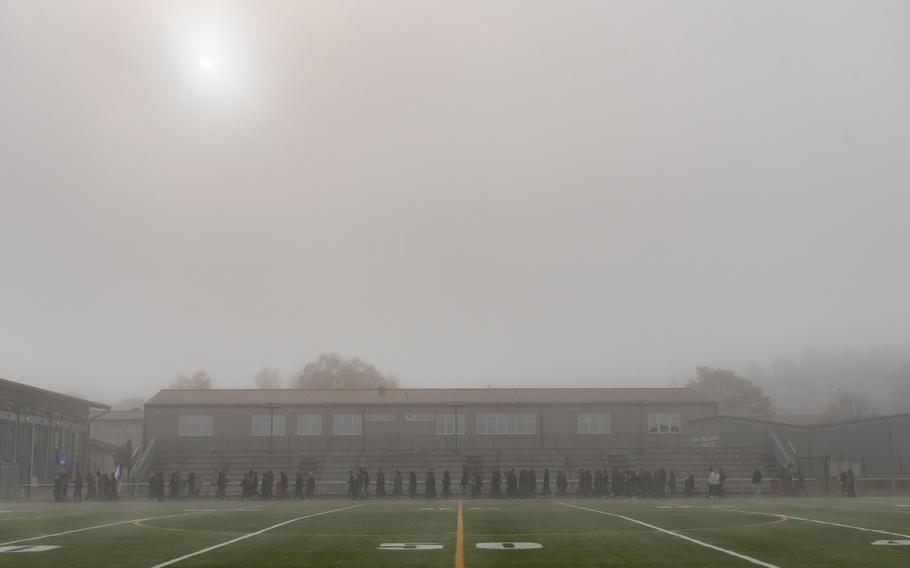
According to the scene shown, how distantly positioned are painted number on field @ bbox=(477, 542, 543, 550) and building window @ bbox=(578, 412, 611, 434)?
197 feet

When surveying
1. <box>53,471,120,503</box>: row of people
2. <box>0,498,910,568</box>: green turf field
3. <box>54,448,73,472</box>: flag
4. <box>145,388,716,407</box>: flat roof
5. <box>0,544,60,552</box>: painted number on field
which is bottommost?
<box>53,471,120,503</box>: row of people

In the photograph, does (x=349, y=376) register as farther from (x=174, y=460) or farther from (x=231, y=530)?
(x=231, y=530)

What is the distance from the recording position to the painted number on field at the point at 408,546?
18797 millimetres

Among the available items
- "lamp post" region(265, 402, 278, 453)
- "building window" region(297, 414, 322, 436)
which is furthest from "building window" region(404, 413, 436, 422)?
"lamp post" region(265, 402, 278, 453)

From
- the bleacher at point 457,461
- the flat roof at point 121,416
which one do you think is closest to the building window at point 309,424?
the bleacher at point 457,461

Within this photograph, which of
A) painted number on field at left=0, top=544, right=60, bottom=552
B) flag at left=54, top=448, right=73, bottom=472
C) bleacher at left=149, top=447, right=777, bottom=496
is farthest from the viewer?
bleacher at left=149, top=447, right=777, bottom=496

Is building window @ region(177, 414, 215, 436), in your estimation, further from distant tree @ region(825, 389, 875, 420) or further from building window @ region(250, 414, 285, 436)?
distant tree @ region(825, 389, 875, 420)

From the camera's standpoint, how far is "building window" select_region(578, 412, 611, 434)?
259 ft

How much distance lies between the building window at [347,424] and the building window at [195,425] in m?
9.79

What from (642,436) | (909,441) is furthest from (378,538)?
(642,436)

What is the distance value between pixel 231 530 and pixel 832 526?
1465cm

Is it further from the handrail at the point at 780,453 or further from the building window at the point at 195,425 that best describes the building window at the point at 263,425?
the handrail at the point at 780,453

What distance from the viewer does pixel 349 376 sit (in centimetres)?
14225

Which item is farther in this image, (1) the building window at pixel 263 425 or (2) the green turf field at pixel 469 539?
(1) the building window at pixel 263 425
